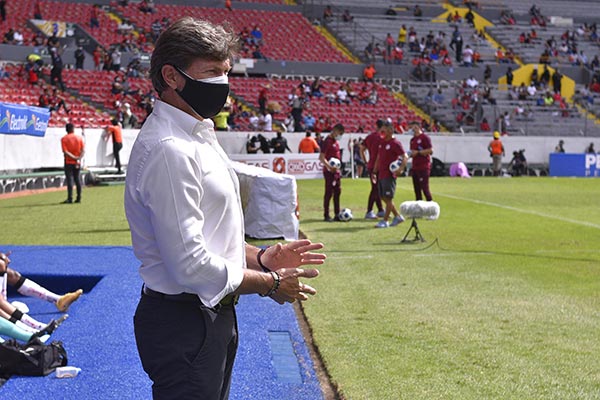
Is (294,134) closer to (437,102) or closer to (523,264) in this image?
(437,102)

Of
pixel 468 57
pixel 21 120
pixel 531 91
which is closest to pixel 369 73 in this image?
pixel 468 57

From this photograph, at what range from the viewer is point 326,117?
4072cm

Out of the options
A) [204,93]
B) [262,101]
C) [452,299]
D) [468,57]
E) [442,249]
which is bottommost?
[442,249]

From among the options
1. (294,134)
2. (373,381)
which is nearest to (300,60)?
(294,134)

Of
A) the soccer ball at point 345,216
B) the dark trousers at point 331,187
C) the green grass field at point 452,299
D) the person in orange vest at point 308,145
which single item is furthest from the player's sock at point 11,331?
the person in orange vest at point 308,145

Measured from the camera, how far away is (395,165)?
16500 millimetres

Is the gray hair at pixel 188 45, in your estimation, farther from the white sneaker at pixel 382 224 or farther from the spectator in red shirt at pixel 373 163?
the spectator in red shirt at pixel 373 163

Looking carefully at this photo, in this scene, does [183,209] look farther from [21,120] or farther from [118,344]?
[21,120]

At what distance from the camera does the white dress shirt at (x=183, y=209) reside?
2865mm

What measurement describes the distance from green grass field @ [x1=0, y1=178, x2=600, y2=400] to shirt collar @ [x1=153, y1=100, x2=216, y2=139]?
3059 mm

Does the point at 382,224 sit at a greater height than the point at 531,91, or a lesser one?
lesser

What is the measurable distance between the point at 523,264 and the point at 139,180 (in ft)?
31.3

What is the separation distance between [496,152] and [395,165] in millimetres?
21637

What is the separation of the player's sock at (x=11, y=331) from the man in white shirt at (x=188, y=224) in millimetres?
4228
